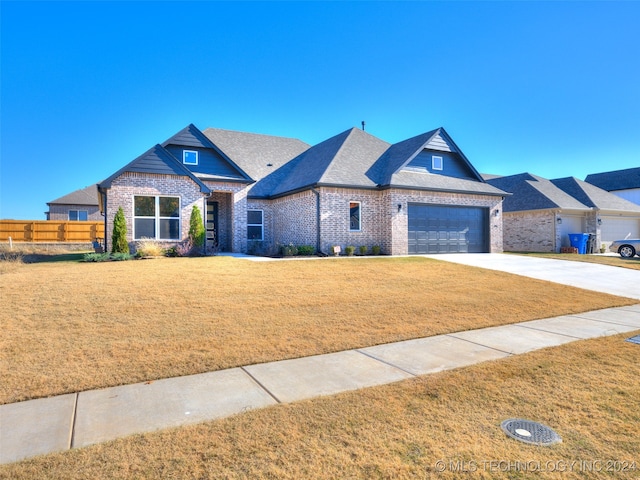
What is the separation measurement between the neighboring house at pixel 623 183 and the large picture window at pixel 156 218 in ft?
164

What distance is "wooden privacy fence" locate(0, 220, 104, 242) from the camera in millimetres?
26625

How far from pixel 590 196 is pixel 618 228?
396 cm

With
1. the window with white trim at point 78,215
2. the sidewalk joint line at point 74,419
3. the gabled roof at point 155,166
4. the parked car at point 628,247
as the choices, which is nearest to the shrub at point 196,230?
the gabled roof at point 155,166

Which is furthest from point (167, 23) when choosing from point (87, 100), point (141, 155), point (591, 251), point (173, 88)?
point (591, 251)

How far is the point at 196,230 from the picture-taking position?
17.8 m

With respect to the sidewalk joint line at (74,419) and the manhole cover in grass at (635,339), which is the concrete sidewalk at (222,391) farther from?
Result: the manhole cover in grass at (635,339)

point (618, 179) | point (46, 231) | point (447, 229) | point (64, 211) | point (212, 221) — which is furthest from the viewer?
point (618, 179)

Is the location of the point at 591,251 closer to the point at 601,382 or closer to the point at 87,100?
the point at 601,382

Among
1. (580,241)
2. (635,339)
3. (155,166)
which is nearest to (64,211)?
(155,166)

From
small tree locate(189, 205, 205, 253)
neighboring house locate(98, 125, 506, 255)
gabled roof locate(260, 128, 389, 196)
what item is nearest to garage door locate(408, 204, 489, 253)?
neighboring house locate(98, 125, 506, 255)

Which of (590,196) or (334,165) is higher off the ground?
(334,165)

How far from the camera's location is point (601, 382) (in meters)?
4.25

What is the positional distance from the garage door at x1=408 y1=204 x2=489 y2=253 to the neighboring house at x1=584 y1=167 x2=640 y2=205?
3347cm

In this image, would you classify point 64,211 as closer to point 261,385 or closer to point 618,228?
point 261,385
